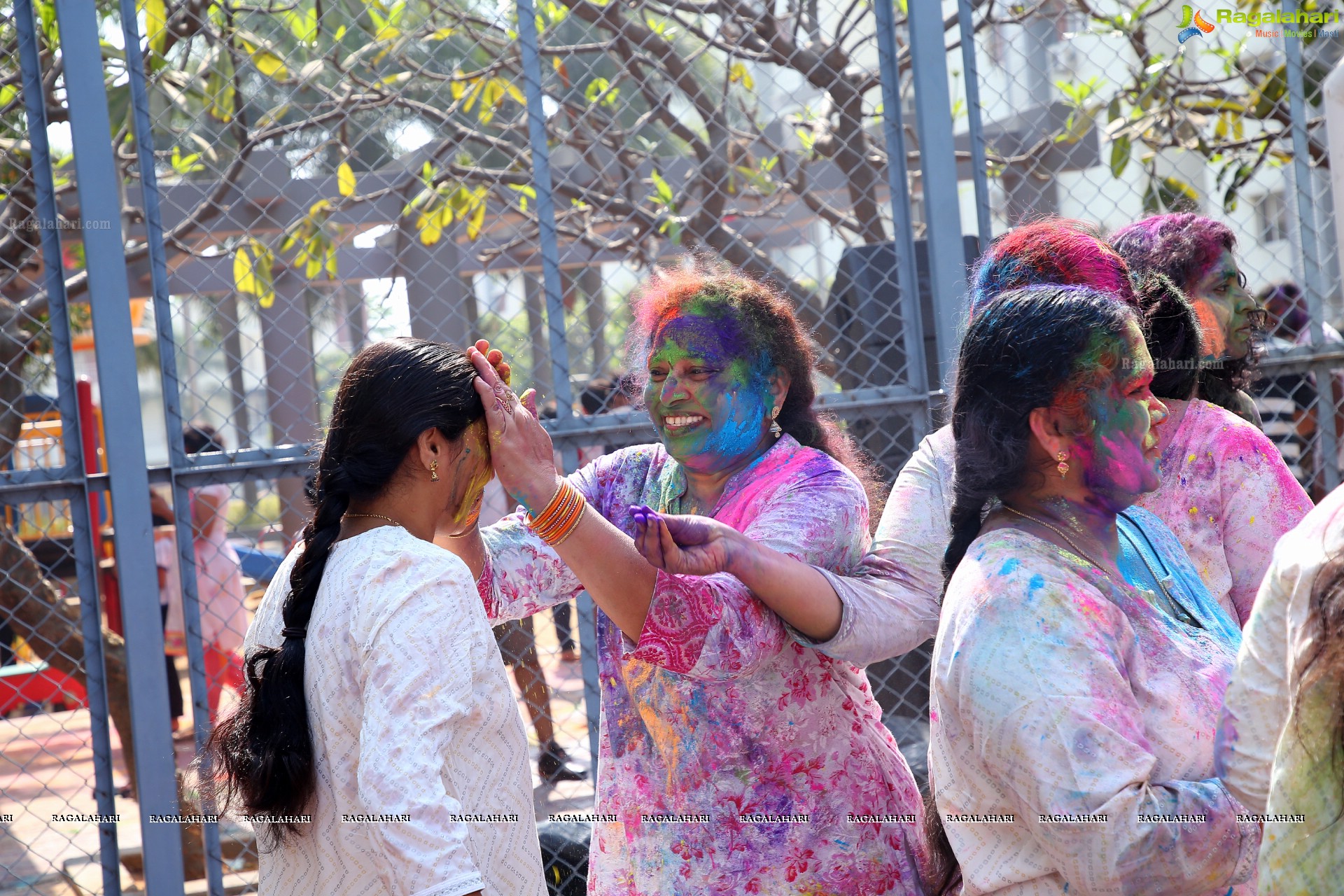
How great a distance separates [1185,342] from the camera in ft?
7.23

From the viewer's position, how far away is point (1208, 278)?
2.48 m

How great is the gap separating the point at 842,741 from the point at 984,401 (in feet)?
2.33

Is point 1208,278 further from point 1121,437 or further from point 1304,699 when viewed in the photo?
point 1304,699

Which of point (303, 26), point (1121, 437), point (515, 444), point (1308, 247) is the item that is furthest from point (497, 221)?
point (1121, 437)

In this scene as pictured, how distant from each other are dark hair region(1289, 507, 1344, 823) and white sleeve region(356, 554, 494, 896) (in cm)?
100

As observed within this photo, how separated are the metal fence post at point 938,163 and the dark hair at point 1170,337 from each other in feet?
2.73

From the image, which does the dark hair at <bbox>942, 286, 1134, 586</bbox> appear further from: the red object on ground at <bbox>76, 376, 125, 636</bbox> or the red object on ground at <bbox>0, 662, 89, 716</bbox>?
the red object on ground at <bbox>76, 376, 125, 636</bbox>

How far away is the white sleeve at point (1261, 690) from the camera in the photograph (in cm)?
119

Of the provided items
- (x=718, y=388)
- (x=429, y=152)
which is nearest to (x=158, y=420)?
(x=429, y=152)

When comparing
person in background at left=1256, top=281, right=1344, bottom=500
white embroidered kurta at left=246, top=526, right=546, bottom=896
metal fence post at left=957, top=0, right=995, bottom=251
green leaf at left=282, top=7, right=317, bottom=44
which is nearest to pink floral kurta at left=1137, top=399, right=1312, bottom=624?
metal fence post at left=957, top=0, right=995, bottom=251

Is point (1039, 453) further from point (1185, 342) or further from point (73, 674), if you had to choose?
point (73, 674)

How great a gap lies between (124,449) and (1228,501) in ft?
8.03

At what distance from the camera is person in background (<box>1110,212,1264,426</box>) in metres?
2.47

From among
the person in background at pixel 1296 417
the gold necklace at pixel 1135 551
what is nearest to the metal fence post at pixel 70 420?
the gold necklace at pixel 1135 551
